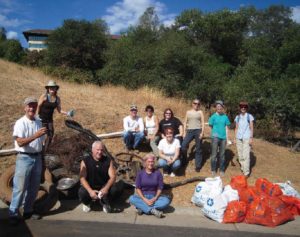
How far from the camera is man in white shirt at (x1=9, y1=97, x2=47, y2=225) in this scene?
5250mm

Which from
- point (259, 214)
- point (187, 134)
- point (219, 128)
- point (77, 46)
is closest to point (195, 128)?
point (187, 134)

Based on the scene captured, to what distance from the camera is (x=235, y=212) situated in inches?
228

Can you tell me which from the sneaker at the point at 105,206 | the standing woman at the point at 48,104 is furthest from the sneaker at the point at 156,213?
the standing woman at the point at 48,104

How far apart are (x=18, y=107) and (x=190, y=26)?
34.8 meters

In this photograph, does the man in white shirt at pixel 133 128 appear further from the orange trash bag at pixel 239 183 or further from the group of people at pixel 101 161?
the orange trash bag at pixel 239 183

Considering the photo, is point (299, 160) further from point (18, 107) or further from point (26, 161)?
point (18, 107)

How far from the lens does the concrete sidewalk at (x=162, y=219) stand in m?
5.62

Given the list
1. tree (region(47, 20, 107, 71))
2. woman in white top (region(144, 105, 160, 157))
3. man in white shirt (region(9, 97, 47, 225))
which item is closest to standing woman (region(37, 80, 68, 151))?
man in white shirt (region(9, 97, 47, 225))

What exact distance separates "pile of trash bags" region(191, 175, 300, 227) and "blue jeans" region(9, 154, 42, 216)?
293 cm

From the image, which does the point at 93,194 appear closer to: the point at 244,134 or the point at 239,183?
the point at 239,183

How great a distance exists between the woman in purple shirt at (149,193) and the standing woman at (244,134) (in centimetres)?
326

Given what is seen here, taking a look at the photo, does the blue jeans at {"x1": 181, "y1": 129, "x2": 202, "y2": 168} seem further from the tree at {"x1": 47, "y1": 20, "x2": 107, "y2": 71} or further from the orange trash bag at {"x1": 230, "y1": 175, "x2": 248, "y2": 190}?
the tree at {"x1": 47, "y1": 20, "x2": 107, "y2": 71}

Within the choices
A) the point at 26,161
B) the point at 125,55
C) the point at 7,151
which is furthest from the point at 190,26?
the point at 26,161

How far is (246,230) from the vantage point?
18.1 feet
